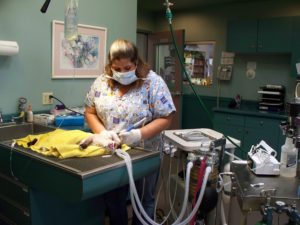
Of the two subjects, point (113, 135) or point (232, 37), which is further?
point (232, 37)

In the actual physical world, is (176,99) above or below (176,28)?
below

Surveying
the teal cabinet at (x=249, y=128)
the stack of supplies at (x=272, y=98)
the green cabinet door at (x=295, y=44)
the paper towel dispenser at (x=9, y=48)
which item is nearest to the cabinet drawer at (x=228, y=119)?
the teal cabinet at (x=249, y=128)

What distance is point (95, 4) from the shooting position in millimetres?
2869

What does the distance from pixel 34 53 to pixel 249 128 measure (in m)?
→ 2.63

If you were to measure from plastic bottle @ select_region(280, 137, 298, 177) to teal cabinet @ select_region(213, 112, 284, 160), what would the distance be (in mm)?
2328

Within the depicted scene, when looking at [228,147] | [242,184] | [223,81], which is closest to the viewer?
[242,184]

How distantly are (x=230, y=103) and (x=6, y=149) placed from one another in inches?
129

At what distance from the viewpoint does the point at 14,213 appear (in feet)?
6.23

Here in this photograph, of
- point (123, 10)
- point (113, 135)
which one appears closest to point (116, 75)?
point (113, 135)

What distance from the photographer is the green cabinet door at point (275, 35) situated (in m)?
3.88

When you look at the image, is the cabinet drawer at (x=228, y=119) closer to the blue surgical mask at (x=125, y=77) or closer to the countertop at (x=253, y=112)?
the countertop at (x=253, y=112)

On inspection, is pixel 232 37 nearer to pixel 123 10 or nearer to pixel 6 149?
pixel 123 10

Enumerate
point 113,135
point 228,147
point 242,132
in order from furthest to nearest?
point 242,132, point 228,147, point 113,135

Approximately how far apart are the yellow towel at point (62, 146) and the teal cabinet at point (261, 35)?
10.0ft
